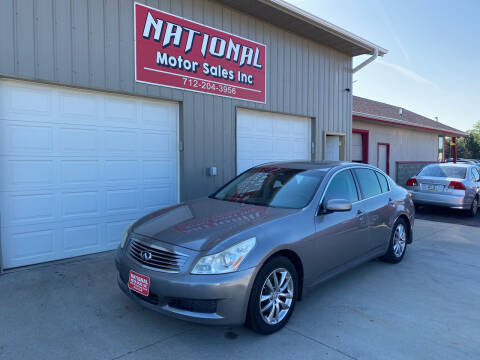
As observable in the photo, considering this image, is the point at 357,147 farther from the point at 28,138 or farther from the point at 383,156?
the point at 28,138

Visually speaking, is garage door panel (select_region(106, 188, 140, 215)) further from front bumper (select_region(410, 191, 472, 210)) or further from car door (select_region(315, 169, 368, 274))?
front bumper (select_region(410, 191, 472, 210))

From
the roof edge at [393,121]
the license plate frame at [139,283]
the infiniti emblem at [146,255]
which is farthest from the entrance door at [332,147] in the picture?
the license plate frame at [139,283]

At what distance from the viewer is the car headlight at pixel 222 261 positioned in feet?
9.03

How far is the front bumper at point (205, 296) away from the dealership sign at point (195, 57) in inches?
157

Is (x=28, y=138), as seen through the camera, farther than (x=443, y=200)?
No

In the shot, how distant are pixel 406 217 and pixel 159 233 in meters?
3.91

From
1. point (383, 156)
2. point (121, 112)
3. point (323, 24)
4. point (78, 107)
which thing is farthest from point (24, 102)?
point (383, 156)

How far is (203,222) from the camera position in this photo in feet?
10.9

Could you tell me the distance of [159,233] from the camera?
10.5 ft

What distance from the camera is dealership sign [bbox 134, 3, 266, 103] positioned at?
5738 mm

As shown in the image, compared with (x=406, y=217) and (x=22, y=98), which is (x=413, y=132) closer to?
(x=406, y=217)

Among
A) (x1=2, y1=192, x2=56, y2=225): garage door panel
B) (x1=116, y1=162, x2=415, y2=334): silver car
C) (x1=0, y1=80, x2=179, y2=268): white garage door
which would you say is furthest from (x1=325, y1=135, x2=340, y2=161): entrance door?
(x1=2, y1=192, x2=56, y2=225): garage door panel

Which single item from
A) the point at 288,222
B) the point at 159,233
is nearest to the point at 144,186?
the point at 159,233

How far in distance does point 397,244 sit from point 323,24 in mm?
5460
